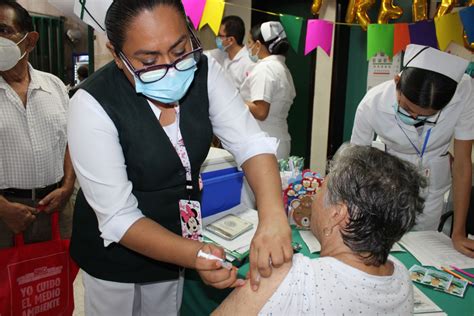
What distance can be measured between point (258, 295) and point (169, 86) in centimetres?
58

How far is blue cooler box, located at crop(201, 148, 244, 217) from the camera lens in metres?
1.78

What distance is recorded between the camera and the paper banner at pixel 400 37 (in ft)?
8.00

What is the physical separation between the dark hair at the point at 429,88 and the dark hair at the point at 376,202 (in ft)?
2.48

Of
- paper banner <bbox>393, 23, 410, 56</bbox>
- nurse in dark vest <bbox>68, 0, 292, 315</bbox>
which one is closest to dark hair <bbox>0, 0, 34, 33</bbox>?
nurse in dark vest <bbox>68, 0, 292, 315</bbox>

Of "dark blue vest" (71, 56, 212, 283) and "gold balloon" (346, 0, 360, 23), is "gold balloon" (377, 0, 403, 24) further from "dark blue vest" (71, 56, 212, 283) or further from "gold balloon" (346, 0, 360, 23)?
"dark blue vest" (71, 56, 212, 283)

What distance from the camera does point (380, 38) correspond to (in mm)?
2514

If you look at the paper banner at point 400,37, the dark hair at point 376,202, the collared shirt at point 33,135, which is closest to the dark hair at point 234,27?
the paper banner at point 400,37

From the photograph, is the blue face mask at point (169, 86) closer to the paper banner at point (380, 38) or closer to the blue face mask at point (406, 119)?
the blue face mask at point (406, 119)

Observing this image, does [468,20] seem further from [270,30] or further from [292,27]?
[270,30]

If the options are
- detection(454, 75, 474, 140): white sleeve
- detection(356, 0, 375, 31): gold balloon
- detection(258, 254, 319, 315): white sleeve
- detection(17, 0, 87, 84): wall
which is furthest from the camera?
detection(17, 0, 87, 84): wall

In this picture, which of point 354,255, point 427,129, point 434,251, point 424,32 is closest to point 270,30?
point 424,32

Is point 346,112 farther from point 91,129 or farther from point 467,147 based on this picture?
point 91,129

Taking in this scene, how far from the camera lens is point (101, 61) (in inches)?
142

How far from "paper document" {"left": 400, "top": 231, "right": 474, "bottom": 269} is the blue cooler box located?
80 cm
